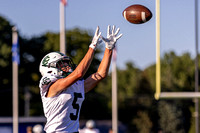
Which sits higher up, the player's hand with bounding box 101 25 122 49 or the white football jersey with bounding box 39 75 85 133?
the player's hand with bounding box 101 25 122 49

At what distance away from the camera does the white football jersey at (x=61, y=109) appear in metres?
4.88

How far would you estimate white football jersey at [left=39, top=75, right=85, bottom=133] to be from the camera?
16.0ft

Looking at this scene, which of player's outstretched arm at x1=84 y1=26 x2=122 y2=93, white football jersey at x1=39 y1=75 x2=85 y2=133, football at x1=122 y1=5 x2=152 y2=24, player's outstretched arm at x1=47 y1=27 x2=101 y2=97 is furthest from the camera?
football at x1=122 y1=5 x2=152 y2=24

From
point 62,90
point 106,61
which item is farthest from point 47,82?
point 106,61

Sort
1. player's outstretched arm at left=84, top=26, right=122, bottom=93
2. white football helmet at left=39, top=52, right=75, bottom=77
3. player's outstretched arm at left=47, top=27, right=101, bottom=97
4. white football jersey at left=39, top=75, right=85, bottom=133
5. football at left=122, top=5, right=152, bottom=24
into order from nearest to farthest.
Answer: player's outstretched arm at left=47, top=27, right=101, bottom=97 → white football jersey at left=39, top=75, right=85, bottom=133 → white football helmet at left=39, top=52, right=75, bottom=77 → player's outstretched arm at left=84, top=26, right=122, bottom=93 → football at left=122, top=5, right=152, bottom=24

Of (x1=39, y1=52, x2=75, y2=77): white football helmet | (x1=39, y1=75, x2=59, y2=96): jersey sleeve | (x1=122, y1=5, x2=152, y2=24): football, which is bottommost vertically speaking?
(x1=39, y1=75, x2=59, y2=96): jersey sleeve

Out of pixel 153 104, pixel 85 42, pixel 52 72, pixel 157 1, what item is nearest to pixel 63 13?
pixel 157 1

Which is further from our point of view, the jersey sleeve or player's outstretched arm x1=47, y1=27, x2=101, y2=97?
the jersey sleeve

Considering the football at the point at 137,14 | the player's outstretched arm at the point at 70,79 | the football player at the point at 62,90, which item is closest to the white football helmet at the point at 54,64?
the football player at the point at 62,90

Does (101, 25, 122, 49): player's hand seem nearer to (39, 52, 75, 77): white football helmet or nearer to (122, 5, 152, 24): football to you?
(39, 52, 75, 77): white football helmet

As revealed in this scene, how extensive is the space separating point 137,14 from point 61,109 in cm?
228

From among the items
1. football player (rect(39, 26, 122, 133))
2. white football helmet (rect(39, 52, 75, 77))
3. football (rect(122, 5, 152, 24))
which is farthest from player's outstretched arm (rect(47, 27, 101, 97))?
football (rect(122, 5, 152, 24))

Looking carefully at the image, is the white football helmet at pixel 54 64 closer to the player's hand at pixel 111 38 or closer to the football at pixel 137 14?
the player's hand at pixel 111 38

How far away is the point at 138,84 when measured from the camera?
48750 mm
